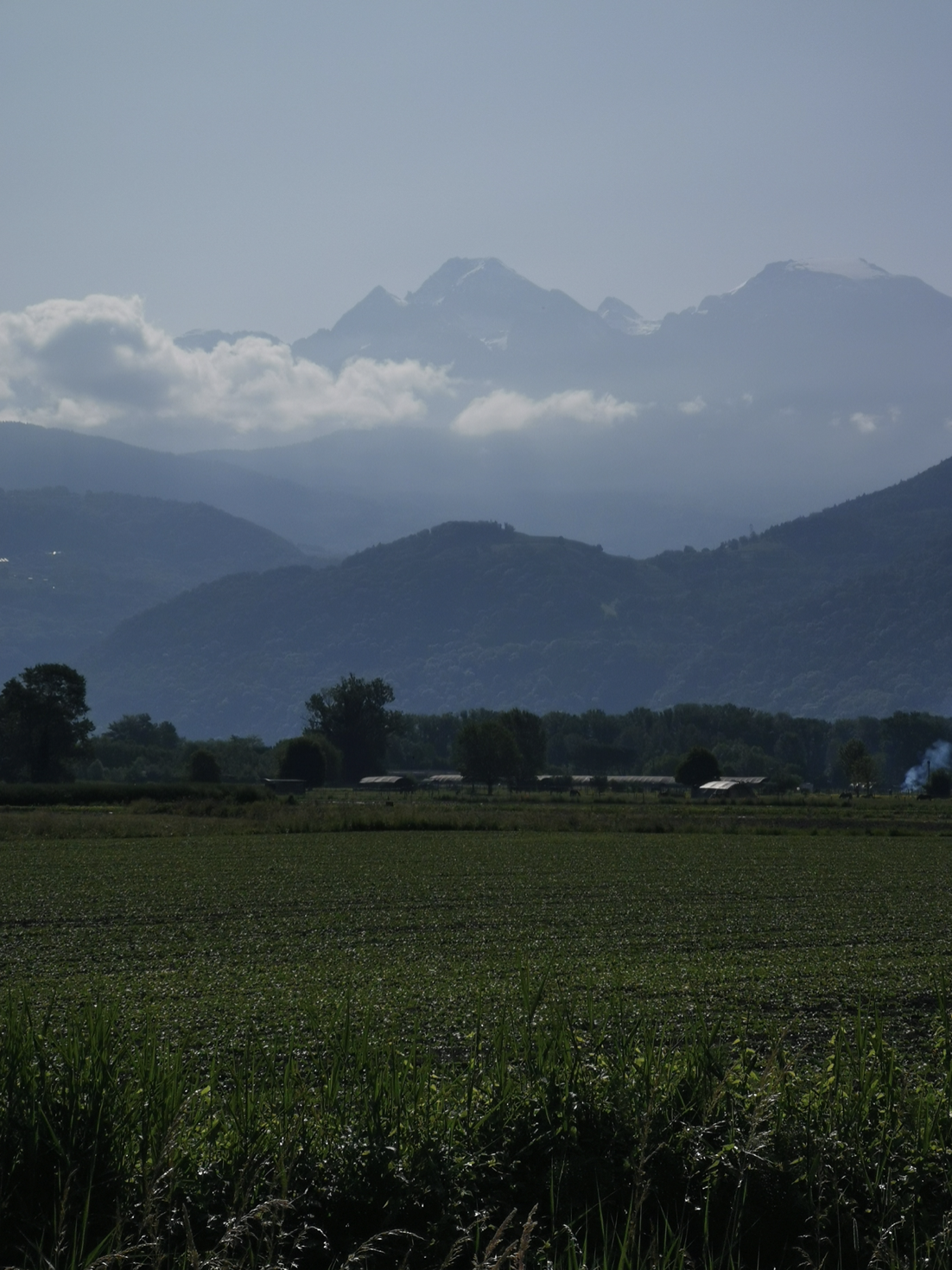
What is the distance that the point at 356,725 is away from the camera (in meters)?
145

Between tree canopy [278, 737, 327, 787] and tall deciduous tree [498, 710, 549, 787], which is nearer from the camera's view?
tree canopy [278, 737, 327, 787]

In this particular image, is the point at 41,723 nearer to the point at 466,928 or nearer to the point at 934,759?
the point at 466,928

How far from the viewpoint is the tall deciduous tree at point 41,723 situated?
10300 centimetres

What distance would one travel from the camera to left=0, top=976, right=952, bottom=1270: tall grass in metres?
6.36

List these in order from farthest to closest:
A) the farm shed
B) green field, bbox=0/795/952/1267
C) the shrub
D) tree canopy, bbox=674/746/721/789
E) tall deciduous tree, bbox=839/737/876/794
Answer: the farm shed, tall deciduous tree, bbox=839/737/876/794, tree canopy, bbox=674/746/721/789, the shrub, green field, bbox=0/795/952/1267

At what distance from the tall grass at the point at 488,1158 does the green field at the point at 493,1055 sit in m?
0.02

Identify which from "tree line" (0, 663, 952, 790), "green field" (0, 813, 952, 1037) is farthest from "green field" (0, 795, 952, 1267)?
"tree line" (0, 663, 952, 790)

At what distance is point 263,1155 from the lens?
6.72 meters

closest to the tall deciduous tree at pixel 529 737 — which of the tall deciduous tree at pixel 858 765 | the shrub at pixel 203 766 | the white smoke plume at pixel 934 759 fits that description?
the tall deciduous tree at pixel 858 765

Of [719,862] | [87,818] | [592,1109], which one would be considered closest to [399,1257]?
[592,1109]

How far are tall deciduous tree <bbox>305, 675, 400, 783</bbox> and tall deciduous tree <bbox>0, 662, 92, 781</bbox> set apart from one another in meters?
40.6

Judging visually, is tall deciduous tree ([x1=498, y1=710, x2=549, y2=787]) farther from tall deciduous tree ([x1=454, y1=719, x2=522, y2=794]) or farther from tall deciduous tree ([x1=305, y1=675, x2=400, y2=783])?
tall deciduous tree ([x1=305, y1=675, x2=400, y2=783])

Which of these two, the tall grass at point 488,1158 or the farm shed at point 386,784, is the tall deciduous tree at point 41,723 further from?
the tall grass at point 488,1158

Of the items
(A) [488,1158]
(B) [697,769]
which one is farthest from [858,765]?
(A) [488,1158]
